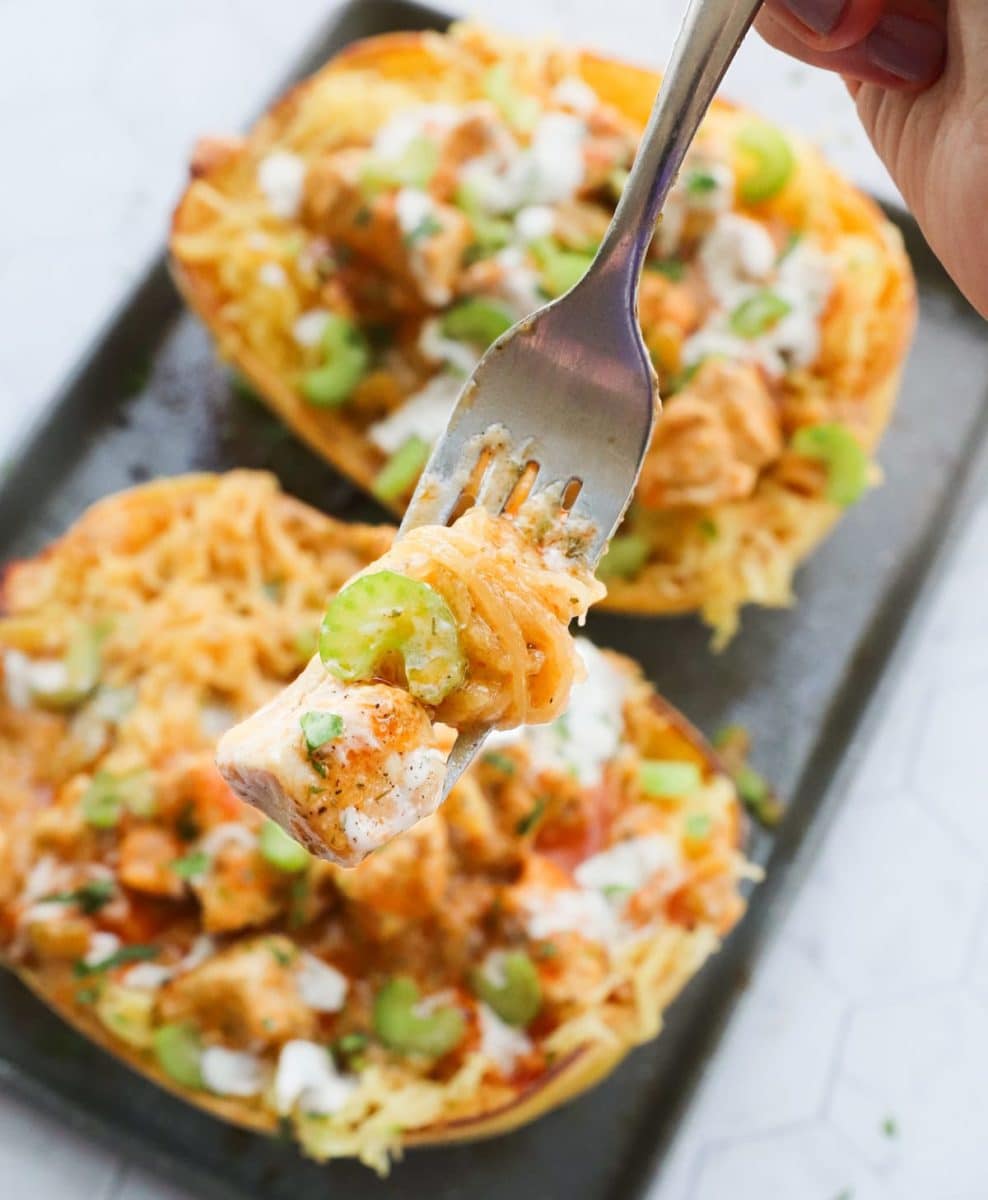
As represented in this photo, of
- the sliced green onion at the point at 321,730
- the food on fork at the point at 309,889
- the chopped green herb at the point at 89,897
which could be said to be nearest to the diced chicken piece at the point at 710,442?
the food on fork at the point at 309,889

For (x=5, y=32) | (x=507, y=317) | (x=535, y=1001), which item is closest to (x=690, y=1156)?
(x=535, y=1001)

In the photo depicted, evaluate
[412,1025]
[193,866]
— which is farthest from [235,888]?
[412,1025]

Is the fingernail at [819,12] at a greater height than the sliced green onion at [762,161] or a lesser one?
greater

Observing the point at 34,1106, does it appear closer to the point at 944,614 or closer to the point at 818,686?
the point at 818,686

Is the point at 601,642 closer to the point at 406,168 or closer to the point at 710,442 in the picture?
the point at 710,442

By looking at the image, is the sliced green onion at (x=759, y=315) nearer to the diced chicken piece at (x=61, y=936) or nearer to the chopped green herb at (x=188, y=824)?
the chopped green herb at (x=188, y=824)

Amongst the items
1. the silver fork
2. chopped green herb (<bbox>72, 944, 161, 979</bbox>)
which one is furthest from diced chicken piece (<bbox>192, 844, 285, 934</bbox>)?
the silver fork
